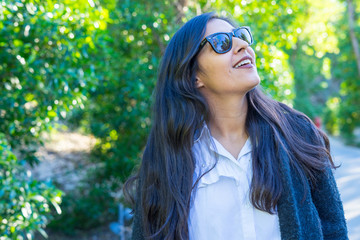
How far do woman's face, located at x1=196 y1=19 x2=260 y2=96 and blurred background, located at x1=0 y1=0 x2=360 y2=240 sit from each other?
1.69 meters

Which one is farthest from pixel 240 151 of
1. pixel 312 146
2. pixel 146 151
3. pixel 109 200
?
pixel 109 200

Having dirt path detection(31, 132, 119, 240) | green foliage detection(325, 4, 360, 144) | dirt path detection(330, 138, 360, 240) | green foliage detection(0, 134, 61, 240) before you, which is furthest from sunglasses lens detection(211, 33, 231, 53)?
green foliage detection(325, 4, 360, 144)

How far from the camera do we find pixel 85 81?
12.6ft

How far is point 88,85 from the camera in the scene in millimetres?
3963

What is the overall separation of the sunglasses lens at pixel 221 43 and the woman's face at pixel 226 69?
0.03m

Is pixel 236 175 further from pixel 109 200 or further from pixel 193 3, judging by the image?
pixel 109 200

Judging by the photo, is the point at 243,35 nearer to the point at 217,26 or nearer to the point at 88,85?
the point at 217,26

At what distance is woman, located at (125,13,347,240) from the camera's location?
196 centimetres

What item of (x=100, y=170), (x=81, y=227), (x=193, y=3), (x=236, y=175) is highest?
(x=193, y=3)

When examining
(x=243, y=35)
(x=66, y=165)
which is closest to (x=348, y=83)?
(x=66, y=165)

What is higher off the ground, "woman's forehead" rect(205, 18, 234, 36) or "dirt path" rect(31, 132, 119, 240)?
→ "woman's forehead" rect(205, 18, 234, 36)

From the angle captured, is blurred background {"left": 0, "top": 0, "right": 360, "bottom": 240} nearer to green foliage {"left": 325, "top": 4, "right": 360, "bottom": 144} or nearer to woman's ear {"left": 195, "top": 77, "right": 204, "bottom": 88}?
woman's ear {"left": 195, "top": 77, "right": 204, "bottom": 88}

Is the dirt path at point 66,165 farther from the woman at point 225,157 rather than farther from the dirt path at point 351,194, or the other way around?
the dirt path at point 351,194

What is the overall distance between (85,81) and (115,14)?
5.53 feet
